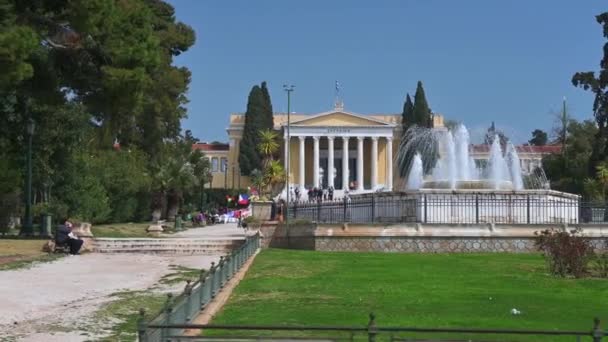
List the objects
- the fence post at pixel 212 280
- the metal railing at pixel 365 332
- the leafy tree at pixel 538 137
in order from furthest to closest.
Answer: the leafy tree at pixel 538 137 < the fence post at pixel 212 280 < the metal railing at pixel 365 332

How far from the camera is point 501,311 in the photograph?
495 inches

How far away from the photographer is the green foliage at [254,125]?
106 m

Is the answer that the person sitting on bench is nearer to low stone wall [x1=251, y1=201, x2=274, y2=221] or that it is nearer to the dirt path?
the dirt path

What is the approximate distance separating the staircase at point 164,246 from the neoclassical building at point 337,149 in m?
74.9

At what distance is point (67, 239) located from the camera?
26094mm

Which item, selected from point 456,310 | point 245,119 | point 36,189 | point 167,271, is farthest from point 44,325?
point 245,119

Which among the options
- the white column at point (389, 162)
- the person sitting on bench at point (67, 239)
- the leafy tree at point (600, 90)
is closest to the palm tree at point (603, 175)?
the leafy tree at point (600, 90)

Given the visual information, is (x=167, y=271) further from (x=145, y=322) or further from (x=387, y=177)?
(x=387, y=177)

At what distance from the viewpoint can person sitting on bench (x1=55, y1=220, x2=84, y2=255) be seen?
25938mm

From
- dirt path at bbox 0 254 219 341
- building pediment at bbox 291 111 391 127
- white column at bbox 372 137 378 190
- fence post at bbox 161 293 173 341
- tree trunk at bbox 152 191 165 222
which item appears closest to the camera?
fence post at bbox 161 293 173 341

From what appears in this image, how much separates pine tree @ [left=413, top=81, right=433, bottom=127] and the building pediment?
4.16 metres

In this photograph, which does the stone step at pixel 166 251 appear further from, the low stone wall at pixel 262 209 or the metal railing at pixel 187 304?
the metal railing at pixel 187 304

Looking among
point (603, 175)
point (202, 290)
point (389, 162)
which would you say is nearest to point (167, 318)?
point (202, 290)

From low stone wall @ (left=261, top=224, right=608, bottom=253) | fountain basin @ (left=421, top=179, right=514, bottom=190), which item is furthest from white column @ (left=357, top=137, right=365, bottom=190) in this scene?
low stone wall @ (left=261, top=224, right=608, bottom=253)
